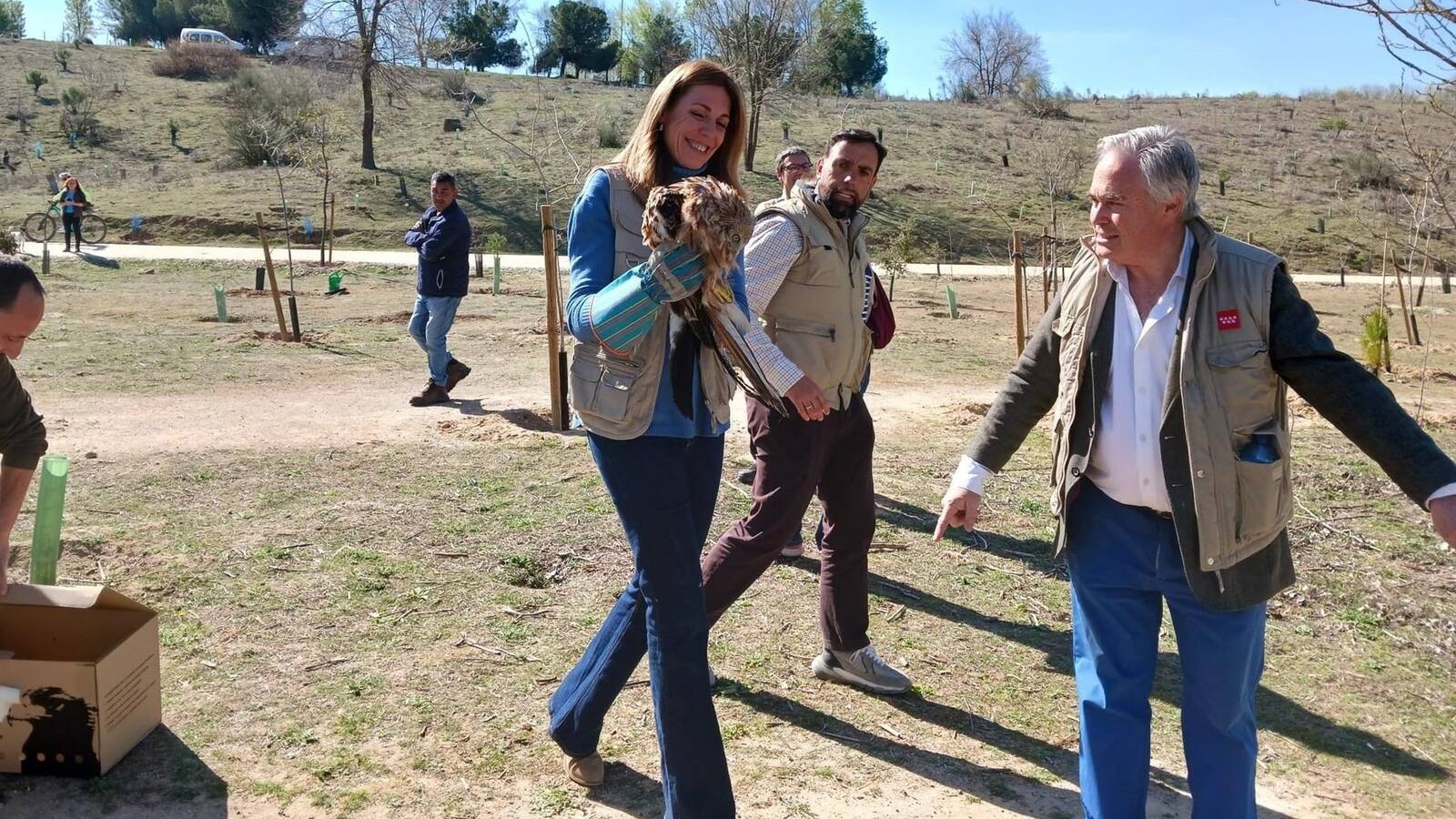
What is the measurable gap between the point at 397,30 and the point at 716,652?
31.8 metres

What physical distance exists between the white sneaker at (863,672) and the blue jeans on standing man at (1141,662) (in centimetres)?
119

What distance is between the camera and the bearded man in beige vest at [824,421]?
3465 millimetres

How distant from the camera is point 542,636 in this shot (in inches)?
163

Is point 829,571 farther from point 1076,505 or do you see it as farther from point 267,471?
point 267,471

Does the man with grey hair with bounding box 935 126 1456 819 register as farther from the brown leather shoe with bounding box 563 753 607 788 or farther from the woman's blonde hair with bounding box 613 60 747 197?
the brown leather shoe with bounding box 563 753 607 788

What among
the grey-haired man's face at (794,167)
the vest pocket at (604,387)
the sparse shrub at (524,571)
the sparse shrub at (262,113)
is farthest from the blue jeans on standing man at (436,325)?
the sparse shrub at (262,113)

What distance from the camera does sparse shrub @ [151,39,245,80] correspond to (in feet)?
164

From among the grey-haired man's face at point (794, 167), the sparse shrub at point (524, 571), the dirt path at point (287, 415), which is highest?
the grey-haired man's face at point (794, 167)

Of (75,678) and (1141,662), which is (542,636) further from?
(1141,662)

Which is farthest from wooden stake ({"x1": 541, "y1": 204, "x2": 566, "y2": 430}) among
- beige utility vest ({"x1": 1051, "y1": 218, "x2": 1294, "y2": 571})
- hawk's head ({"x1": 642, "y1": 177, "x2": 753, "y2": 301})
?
beige utility vest ({"x1": 1051, "y1": 218, "x2": 1294, "y2": 571})

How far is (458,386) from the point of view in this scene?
958 centimetres

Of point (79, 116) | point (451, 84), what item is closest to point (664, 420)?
point (451, 84)

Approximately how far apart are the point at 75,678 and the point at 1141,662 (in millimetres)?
2599

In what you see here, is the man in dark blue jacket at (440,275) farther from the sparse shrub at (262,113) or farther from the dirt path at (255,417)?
the sparse shrub at (262,113)
